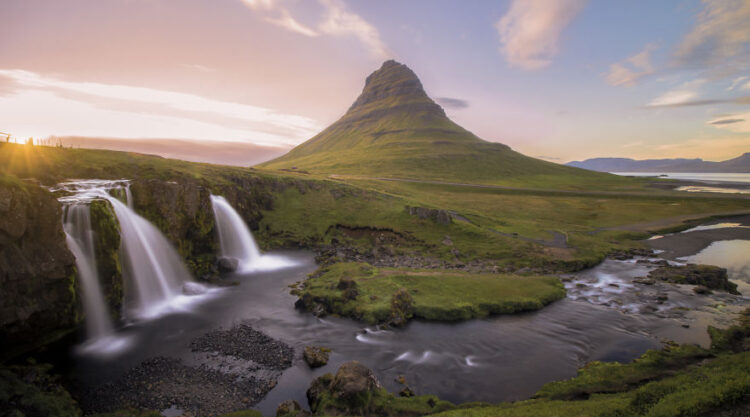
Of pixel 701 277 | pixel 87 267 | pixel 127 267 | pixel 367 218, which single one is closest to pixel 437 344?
pixel 87 267

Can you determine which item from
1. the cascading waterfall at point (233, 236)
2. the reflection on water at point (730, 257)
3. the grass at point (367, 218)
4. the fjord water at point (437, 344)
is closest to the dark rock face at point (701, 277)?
the reflection on water at point (730, 257)

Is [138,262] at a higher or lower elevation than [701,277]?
higher

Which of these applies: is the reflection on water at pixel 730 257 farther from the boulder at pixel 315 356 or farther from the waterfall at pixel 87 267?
the waterfall at pixel 87 267

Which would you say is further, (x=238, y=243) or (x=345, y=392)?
(x=238, y=243)

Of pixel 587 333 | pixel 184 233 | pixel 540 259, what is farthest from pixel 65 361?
pixel 540 259

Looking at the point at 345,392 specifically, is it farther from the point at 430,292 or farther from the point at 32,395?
the point at 430,292

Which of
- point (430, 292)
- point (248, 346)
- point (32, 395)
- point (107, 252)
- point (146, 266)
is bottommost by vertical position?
point (248, 346)

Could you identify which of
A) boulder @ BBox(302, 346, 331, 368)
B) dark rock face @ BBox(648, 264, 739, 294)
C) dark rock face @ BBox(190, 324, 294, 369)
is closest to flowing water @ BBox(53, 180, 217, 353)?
dark rock face @ BBox(190, 324, 294, 369)

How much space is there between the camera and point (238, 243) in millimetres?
51562

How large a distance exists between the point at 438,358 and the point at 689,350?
17199 mm

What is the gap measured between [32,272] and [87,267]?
5.88 meters

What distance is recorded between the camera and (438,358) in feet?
78.2

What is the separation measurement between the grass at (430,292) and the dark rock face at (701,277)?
48.8 ft

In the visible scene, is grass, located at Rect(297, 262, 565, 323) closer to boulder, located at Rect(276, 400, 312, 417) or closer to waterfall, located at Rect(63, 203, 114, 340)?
boulder, located at Rect(276, 400, 312, 417)
